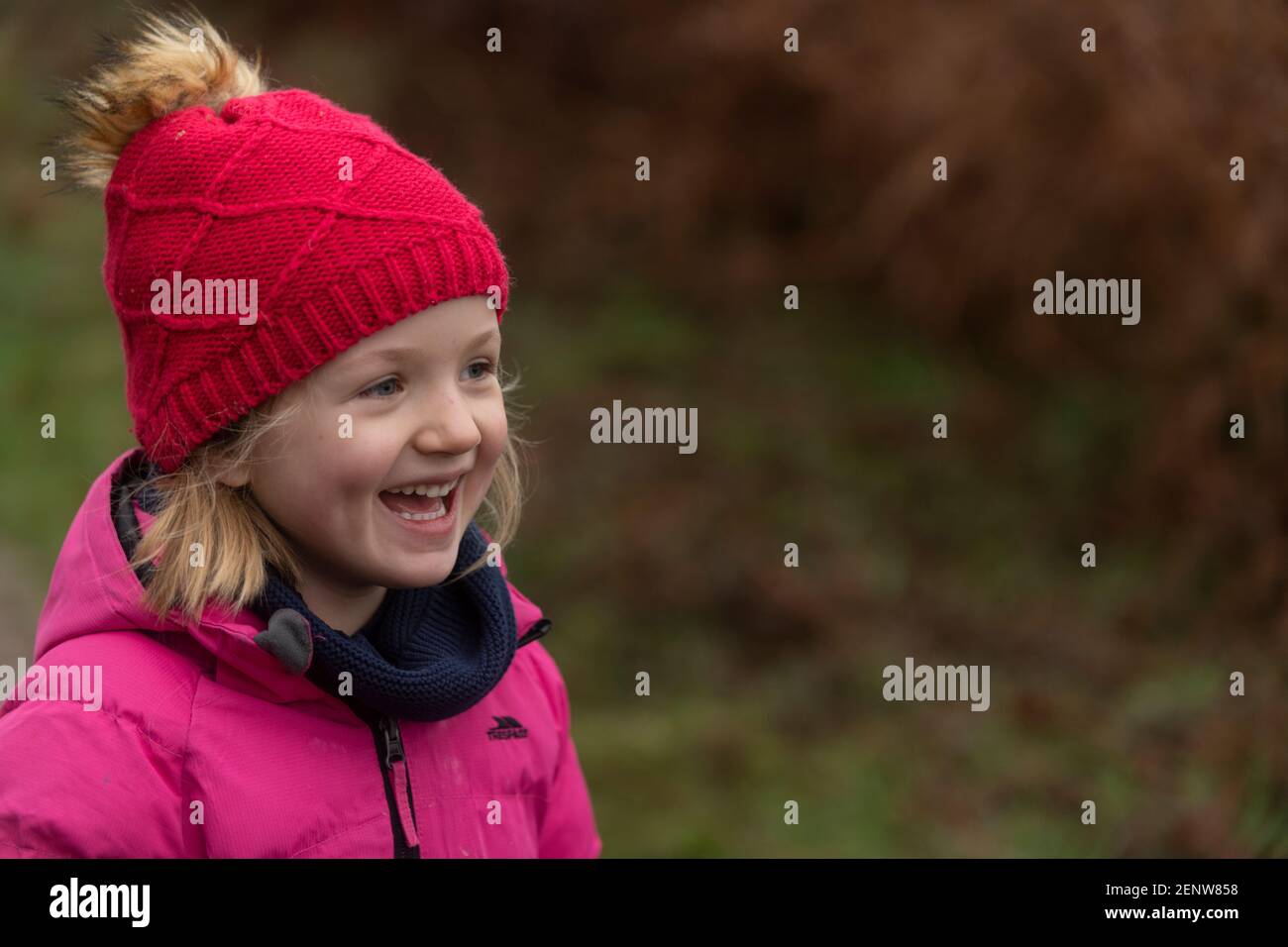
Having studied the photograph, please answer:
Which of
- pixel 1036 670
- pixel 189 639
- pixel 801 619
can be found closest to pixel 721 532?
pixel 801 619

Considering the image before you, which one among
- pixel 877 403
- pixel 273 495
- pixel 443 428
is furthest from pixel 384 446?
pixel 877 403

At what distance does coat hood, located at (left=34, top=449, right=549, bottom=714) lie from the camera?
2002mm

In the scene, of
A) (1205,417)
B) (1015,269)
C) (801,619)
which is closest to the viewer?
(1205,417)

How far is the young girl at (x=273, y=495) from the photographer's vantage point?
1.97m

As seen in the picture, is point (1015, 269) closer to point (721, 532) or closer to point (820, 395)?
point (820, 395)

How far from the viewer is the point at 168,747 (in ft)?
6.38

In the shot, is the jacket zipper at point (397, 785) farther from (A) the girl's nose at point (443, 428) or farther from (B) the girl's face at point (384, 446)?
(A) the girl's nose at point (443, 428)

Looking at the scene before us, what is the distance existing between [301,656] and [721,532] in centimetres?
430

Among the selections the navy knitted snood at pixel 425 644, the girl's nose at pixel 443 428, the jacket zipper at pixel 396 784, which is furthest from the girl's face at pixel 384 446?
the jacket zipper at pixel 396 784

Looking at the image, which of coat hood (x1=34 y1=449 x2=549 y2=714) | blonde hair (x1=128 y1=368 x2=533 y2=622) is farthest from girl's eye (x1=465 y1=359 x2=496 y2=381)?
coat hood (x1=34 y1=449 x2=549 y2=714)

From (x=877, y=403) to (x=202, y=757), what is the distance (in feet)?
17.2

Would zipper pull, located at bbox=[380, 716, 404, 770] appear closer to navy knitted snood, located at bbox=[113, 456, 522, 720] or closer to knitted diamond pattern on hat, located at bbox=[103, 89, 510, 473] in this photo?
navy knitted snood, located at bbox=[113, 456, 522, 720]

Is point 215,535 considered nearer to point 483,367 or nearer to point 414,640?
point 414,640
